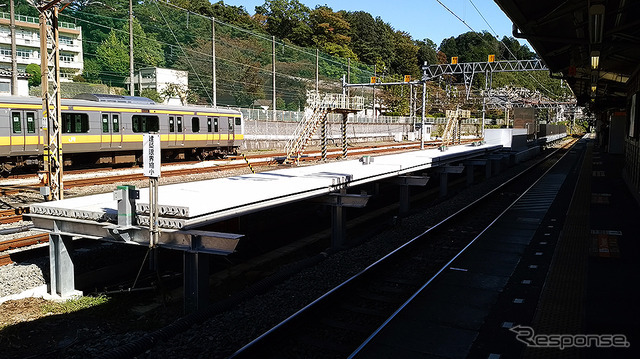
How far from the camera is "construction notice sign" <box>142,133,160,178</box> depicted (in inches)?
293

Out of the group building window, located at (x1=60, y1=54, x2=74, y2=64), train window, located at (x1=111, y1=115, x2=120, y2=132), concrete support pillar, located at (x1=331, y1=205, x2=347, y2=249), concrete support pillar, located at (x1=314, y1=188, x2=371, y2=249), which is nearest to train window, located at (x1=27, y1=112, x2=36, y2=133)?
train window, located at (x1=111, y1=115, x2=120, y2=132)

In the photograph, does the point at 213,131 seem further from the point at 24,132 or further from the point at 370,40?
the point at 370,40

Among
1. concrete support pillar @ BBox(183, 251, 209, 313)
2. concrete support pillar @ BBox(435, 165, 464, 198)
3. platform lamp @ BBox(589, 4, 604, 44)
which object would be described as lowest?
concrete support pillar @ BBox(183, 251, 209, 313)

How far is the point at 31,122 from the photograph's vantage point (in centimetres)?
1942

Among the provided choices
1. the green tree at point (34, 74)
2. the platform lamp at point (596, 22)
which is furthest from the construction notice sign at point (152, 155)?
the green tree at point (34, 74)

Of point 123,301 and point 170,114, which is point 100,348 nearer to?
point 123,301

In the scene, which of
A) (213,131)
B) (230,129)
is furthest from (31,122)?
(230,129)

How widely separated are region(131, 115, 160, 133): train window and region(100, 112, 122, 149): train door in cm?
84

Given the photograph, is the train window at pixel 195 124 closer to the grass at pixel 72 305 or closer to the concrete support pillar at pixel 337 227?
the concrete support pillar at pixel 337 227

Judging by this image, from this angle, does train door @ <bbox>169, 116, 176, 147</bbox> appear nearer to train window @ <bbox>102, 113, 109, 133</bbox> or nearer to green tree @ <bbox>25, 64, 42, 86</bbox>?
train window @ <bbox>102, 113, 109, 133</bbox>

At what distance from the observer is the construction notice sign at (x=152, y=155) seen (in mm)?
7434

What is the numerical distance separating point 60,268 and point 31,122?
45.1ft

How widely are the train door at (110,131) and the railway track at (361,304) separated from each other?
16050mm

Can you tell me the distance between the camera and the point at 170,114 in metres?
25.1
